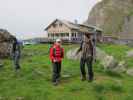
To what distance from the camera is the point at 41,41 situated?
77.9m

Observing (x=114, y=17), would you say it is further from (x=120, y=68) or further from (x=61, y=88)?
(x=61, y=88)

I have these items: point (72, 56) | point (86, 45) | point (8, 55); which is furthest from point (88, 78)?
point (8, 55)

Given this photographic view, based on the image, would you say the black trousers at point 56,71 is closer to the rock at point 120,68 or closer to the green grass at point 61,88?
the green grass at point 61,88

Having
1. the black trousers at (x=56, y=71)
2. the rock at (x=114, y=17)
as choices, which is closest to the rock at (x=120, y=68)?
the black trousers at (x=56, y=71)

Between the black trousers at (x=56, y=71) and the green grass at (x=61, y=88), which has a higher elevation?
the black trousers at (x=56, y=71)

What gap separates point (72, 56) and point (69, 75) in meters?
13.1

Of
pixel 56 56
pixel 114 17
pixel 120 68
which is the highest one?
pixel 114 17

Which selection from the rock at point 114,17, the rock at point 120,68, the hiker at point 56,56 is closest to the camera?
the hiker at point 56,56

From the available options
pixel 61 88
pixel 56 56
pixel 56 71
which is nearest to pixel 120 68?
pixel 56 71

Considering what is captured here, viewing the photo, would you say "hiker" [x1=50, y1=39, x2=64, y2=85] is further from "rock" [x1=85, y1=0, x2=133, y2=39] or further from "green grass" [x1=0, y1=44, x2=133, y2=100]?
"rock" [x1=85, y1=0, x2=133, y2=39]

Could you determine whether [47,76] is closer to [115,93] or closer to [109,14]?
[115,93]

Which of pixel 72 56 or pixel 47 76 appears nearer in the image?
pixel 47 76

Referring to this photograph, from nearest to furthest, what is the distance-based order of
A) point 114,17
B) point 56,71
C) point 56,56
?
point 56,56, point 56,71, point 114,17

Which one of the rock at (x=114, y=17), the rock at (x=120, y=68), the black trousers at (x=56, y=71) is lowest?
the rock at (x=120, y=68)
